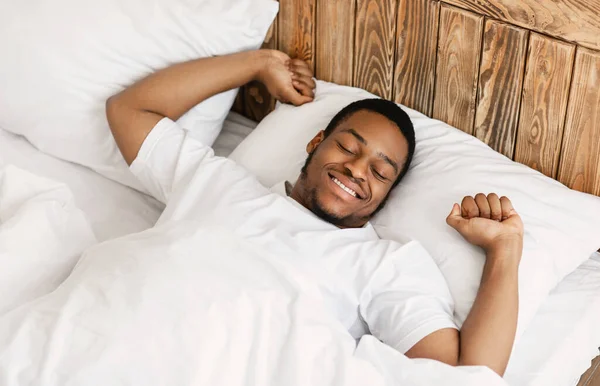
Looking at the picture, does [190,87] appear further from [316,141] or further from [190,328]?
[190,328]

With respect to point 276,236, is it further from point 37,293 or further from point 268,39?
point 268,39

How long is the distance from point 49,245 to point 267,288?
454mm

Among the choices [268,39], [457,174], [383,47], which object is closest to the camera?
[457,174]

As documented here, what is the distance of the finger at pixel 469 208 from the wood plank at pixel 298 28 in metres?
0.59

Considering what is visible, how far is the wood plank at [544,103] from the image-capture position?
1.40 metres

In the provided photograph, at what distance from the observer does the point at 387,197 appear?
154cm

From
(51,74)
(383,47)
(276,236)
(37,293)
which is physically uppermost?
(383,47)

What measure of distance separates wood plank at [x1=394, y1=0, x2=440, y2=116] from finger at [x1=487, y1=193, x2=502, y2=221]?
1.02 ft

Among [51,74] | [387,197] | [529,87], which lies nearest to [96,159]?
[51,74]

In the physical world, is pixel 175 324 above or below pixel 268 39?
below

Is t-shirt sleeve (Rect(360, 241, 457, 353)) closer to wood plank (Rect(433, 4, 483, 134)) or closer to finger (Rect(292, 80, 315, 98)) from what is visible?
wood plank (Rect(433, 4, 483, 134))

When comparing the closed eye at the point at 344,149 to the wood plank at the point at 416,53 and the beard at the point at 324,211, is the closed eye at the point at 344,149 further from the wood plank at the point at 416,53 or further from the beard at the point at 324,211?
the wood plank at the point at 416,53

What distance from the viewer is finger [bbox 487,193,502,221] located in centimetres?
137

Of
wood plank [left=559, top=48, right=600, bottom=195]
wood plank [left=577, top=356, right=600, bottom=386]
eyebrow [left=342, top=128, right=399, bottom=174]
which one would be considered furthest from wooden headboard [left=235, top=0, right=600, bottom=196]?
wood plank [left=577, top=356, right=600, bottom=386]
